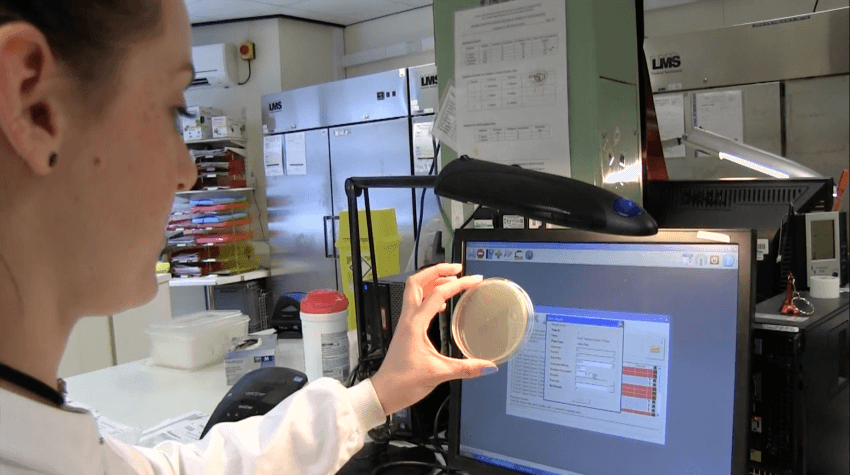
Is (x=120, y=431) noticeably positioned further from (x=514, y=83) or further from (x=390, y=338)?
(x=514, y=83)

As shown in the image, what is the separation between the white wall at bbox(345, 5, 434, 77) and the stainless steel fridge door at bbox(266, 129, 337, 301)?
3.48ft

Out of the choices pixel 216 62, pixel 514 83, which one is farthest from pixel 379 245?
pixel 216 62

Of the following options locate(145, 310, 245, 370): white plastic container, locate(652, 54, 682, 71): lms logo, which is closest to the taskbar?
locate(145, 310, 245, 370): white plastic container

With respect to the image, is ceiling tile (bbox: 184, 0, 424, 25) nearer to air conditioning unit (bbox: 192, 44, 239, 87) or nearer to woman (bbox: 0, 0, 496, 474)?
air conditioning unit (bbox: 192, 44, 239, 87)

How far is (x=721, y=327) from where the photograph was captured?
2.58ft

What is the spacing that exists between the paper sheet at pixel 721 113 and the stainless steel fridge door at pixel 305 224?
226cm

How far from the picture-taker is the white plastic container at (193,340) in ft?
5.78

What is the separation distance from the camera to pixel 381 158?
4047 millimetres

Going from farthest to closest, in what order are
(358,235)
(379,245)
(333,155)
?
(333,155) → (379,245) → (358,235)

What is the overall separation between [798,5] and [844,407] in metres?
3.29

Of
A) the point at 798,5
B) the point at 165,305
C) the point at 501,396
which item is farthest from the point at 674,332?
the point at 798,5

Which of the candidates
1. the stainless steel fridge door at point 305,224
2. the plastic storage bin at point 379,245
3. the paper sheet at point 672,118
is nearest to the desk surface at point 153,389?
the plastic storage bin at point 379,245

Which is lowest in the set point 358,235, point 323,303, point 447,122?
point 323,303

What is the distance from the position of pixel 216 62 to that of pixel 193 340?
3.67 m
